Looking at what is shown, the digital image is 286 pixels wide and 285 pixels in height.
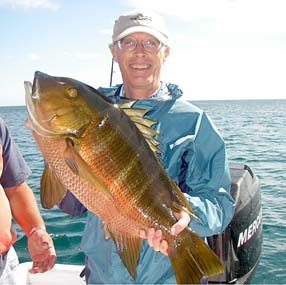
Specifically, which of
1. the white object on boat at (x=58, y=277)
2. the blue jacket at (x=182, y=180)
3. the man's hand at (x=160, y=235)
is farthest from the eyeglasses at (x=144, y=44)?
the white object on boat at (x=58, y=277)

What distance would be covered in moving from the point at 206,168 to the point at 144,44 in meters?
1.00

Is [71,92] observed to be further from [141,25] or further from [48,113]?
[141,25]

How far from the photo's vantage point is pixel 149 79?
3016 mm

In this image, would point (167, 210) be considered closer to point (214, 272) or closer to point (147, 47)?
point (214, 272)

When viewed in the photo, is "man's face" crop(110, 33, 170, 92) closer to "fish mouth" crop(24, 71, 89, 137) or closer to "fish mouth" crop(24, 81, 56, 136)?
"fish mouth" crop(24, 71, 89, 137)

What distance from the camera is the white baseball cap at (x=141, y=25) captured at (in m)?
3.04

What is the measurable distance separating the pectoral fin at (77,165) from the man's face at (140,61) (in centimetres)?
96

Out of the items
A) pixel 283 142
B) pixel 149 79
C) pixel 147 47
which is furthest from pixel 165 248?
pixel 283 142

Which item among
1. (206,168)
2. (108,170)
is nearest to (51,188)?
(108,170)

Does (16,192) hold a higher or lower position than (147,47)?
lower

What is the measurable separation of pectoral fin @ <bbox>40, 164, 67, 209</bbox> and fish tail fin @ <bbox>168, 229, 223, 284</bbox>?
2.33ft

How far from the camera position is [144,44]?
306cm

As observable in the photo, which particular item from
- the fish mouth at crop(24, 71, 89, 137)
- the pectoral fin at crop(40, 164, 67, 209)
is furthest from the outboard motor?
the fish mouth at crop(24, 71, 89, 137)

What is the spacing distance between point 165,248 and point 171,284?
0.51 metres
